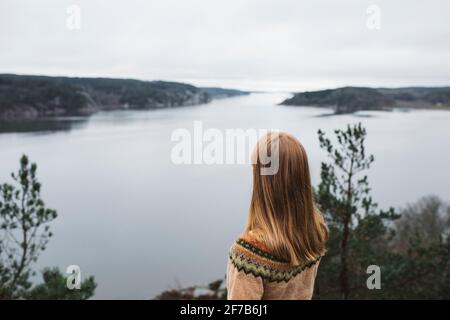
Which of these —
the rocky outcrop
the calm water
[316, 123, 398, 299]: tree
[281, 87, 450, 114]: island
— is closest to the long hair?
[316, 123, 398, 299]: tree

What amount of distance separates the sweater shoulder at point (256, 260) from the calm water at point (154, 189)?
11.5 m

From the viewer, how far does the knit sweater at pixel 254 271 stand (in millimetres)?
924

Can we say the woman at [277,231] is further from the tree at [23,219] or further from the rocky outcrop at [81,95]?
the rocky outcrop at [81,95]

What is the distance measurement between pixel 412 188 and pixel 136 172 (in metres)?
16.3

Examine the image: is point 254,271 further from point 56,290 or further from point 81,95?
point 81,95

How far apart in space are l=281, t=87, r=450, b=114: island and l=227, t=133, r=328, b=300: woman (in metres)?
6.70

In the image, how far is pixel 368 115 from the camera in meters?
9.95

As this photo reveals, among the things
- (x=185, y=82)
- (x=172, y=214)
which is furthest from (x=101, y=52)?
(x=172, y=214)

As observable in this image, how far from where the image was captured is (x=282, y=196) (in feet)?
3.19

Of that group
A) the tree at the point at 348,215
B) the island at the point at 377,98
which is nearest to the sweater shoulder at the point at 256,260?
the tree at the point at 348,215

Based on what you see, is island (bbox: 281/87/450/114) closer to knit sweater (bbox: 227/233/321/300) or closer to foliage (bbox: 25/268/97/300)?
foliage (bbox: 25/268/97/300)

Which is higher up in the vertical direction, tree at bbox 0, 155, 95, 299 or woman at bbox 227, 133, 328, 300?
woman at bbox 227, 133, 328, 300

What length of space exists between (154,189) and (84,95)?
41.5 ft

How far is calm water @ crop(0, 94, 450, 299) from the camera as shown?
17.8 m
